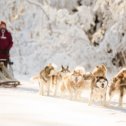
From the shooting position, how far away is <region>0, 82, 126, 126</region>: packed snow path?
9.37 meters

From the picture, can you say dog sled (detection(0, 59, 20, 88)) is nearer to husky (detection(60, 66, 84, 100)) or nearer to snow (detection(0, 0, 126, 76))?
husky (detection(60, 66, 84, 100))

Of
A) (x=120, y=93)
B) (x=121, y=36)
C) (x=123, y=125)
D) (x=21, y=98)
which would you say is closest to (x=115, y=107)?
(x=120, y=93)

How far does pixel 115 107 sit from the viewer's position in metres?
12.4

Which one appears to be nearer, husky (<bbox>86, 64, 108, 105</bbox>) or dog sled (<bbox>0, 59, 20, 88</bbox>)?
husky (<bbox>86, 64, 108, 105</bbox>)

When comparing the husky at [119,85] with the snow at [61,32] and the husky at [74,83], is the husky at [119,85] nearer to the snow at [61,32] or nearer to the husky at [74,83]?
the husky at [74,83]

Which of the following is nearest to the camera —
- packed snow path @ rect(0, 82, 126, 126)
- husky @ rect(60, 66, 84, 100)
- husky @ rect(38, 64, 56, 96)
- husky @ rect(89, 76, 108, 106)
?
packed snow path @ rect(0, 82, 126, 126)

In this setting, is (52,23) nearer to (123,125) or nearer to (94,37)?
(94,37)

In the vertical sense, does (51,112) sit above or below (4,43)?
below

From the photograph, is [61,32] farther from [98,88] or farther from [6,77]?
[98,88]

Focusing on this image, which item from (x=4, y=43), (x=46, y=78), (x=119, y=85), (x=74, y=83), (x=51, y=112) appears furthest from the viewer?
(x=4, y=43)

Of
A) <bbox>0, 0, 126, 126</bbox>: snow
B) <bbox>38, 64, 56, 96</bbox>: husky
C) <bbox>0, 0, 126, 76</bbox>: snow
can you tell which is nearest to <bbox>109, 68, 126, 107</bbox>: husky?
<bbox>38, 64, 56, 96</bbox>: husky

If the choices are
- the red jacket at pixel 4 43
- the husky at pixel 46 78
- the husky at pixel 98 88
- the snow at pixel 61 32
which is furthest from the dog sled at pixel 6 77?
the snow at pixel 61 32

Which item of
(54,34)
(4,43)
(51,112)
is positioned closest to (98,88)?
(51,112)

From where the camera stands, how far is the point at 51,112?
10.5m
